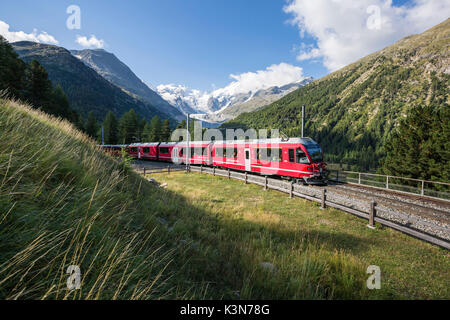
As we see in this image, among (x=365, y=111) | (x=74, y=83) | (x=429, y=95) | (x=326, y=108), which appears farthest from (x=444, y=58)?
(x=74, y=83)

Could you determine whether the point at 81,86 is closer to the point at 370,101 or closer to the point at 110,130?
the point at 110,130

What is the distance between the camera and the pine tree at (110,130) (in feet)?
194

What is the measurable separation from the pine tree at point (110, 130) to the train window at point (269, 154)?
5874 cm

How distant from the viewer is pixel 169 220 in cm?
509

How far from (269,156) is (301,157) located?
271cm

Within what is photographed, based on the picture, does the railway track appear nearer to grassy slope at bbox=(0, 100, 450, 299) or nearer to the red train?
grassy slope at bbox=(0, 100, 450, 299)

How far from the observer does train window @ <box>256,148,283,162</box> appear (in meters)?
14.6

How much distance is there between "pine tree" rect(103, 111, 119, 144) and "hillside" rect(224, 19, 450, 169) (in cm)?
8838

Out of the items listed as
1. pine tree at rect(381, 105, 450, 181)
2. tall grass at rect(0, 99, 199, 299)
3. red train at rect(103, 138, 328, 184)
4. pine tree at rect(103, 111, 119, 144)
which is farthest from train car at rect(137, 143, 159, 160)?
pine tree at rect(381, 105, 450, 181)

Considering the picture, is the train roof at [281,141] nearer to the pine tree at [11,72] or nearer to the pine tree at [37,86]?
the pine tree at [11,72]
